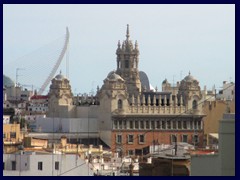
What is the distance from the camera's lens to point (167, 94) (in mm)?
85562

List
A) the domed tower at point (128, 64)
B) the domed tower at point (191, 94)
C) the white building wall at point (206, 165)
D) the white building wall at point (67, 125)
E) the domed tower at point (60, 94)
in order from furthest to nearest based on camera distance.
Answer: the domed tower at point (128, 64) → the domed tower at point (60, 94) → the domed tower at point (191, 94) → the white building wall at point (67, 125) → the white building wall at point (206, 165)

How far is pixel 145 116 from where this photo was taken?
80438 millimetres

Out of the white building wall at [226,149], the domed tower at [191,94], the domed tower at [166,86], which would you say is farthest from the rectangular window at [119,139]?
the white building wall at [226,149]

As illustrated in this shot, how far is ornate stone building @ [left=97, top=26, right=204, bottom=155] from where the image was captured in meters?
79.0

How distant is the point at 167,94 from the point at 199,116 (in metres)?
5.65

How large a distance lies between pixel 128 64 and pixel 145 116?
30.6 feet

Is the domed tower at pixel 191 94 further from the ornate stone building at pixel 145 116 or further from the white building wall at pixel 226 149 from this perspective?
the white building wall at pixel 226 149

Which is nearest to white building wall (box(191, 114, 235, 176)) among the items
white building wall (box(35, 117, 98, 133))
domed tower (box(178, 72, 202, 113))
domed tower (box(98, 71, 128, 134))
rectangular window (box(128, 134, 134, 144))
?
white building wall (box(35, 117, 98, 133))

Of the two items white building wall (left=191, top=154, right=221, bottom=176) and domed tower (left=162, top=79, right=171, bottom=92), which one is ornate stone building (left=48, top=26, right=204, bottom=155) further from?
white building wall (left=191, top=154, right=221, bottom=176)

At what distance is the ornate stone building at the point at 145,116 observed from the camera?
259 ft

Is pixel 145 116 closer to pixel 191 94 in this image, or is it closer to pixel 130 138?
pixel 130 138

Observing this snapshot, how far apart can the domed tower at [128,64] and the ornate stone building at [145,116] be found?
565cm

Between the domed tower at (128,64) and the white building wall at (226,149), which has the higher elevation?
the domed tower at (128,64)

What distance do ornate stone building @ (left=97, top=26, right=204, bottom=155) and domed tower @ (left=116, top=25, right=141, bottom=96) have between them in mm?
5652
